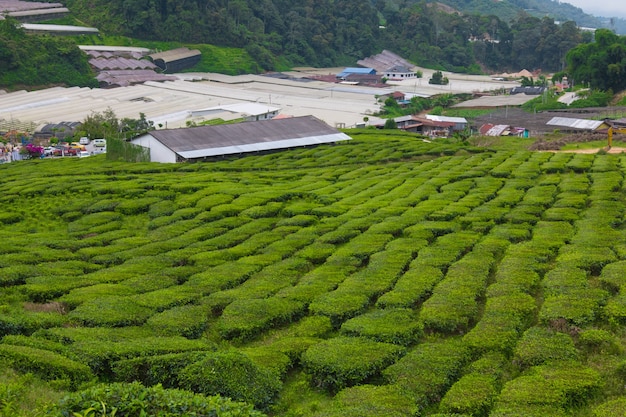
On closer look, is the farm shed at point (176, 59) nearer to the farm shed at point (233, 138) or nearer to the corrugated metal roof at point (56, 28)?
the corrugated metal roof at point (56, 28)

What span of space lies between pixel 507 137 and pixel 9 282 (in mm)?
56331

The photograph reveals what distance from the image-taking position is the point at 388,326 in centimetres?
2019

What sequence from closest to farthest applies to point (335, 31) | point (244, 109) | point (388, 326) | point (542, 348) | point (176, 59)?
point (542, 348) → point (388, 326) → point (244, 109) → point (176, 59) → point (335, 31)

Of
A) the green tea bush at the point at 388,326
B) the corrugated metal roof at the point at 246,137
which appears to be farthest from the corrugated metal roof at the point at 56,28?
the green tea bush at the point at 388,326

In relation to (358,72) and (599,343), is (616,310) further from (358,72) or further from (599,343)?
(358,72)

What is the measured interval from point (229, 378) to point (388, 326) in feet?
19.6

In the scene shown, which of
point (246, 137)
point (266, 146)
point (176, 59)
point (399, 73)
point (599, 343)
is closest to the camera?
point (599, 343)

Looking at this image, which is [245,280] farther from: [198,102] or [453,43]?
[453,43]

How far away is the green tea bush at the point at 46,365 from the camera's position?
52.3ft

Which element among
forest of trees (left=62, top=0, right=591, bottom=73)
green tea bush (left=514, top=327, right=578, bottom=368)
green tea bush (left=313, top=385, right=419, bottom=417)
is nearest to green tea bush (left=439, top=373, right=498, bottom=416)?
green tea bush (left=313, top=385, right=419, bottom=417)

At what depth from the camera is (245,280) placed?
981 inches

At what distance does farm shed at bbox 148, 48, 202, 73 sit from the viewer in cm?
12369

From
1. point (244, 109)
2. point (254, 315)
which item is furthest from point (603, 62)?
point (254, 315)

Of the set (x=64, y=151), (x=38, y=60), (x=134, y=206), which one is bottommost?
(x=64, y=151)
